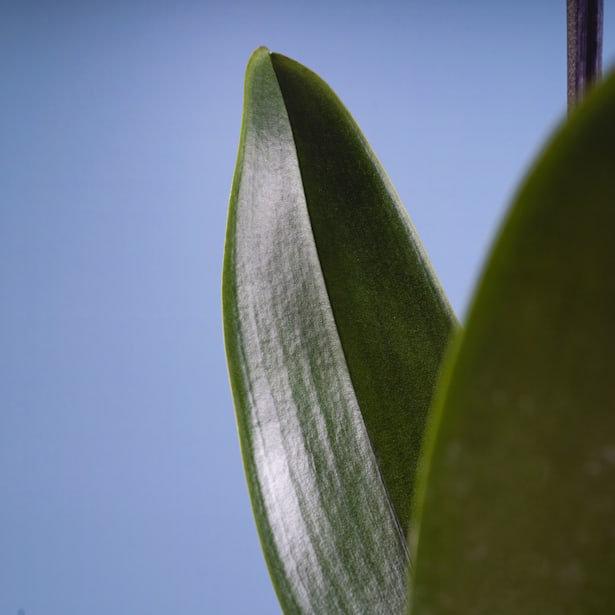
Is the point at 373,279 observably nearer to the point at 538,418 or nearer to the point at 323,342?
the point at 323,342

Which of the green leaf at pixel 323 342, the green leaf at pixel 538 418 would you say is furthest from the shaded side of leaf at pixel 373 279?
the green leaf at pixel 538 418

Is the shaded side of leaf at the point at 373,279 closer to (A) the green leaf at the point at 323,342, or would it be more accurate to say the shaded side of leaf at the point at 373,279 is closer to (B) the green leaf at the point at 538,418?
(A) the green leaf at the point at 323,342

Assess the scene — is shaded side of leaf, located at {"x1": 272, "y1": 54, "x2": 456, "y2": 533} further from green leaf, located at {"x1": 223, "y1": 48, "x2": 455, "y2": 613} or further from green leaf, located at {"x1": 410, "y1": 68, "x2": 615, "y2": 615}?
green leaf, located at {"x1": 410, "y1": 68, "x2": 615, "y2": 615}

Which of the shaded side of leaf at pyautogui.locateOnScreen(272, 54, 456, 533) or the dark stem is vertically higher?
the dark stem

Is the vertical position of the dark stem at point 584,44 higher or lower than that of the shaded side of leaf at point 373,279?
higher

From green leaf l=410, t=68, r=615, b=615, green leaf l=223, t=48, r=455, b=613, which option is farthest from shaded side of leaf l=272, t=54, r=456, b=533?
green leaf l=410, t=68, r=615, b=615

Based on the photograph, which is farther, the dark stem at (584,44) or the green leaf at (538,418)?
the dark stem at (584,44)
